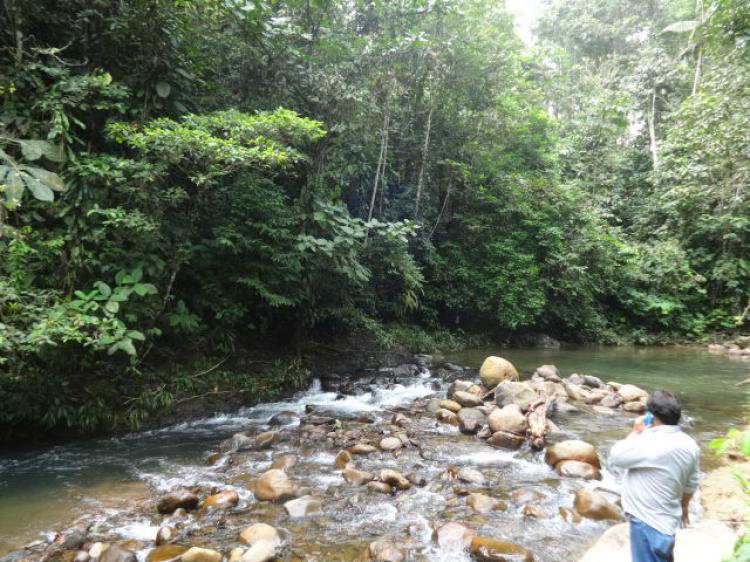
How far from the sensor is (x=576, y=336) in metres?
18.1

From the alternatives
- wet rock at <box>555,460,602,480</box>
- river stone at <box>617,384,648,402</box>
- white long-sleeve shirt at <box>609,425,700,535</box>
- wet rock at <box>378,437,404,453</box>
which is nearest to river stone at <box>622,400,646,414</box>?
river stone at <box>617,384,648,402</box>

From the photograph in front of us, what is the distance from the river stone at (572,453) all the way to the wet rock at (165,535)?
4786 mm

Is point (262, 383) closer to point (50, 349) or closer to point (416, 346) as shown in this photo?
point (50, 349)

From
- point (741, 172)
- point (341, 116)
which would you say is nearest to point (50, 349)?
point (341, 116)

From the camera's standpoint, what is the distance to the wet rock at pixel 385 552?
387 centimetres

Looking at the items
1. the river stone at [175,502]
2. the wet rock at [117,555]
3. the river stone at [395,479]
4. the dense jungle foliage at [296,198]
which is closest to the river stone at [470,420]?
the river stone at [395,479]

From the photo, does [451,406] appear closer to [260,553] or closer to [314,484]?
[314,484]

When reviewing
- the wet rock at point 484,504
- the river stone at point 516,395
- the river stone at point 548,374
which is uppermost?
the river stone at point 516,395

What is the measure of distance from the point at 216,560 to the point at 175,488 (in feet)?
5.96

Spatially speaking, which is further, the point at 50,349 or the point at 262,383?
the point at 262,383

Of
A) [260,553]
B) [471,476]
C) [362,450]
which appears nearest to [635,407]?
[471,476]

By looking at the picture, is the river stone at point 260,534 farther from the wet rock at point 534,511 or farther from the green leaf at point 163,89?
the green leaf at point 163,89

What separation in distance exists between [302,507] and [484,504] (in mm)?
2032

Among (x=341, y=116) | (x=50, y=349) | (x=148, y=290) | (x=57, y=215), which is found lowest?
(x=50, y=349)
